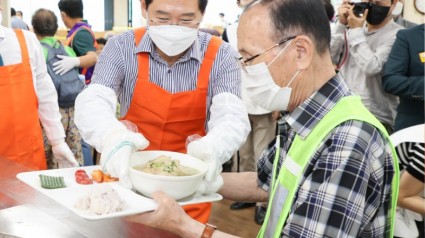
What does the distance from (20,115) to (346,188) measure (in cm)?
153

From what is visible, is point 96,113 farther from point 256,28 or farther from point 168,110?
point 256,28

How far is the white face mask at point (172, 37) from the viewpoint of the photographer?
1.66m

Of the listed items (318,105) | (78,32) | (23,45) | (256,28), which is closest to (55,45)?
(78,32)

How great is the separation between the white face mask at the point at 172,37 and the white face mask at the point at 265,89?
46cm

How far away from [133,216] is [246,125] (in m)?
0.58

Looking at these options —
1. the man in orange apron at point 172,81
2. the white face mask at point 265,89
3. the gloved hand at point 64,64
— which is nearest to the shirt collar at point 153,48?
the man in orange apron at point 172,81

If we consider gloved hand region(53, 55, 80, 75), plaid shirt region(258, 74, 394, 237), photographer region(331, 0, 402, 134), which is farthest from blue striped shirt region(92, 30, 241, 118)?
gloved hand region(53, 55, 80, 75)

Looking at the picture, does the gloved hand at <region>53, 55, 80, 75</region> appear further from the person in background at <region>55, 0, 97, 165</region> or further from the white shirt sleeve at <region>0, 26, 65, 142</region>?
the white shirt sleeve at <region>0, 26, 65, 142</region>

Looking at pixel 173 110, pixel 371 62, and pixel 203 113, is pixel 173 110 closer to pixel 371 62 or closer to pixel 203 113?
pixel 203 113

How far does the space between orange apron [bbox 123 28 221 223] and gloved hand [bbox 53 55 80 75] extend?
5.59 feet

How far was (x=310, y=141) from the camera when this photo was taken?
42.9 inches

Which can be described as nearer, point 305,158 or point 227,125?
point 305,158

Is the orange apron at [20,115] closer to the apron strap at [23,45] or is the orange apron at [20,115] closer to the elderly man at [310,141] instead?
the apron strap at [23,45]

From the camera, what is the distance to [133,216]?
1.24 m
